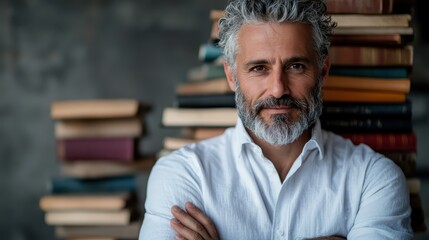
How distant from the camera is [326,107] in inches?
82.7

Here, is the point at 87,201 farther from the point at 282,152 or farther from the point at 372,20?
the point at 372,20

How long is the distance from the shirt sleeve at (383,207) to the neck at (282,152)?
0.72 feet

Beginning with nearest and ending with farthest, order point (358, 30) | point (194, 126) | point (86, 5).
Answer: point (358, 30)
point (194, 126)
point (86, 5)

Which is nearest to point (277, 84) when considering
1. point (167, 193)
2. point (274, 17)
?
point (274, 17)

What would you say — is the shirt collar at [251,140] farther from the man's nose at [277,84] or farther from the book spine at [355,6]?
the book spine at [355,6]

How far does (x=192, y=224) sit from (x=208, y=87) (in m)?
0.71

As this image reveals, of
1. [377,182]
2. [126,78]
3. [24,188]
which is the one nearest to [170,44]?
[126,78]

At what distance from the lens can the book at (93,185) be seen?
2.43m

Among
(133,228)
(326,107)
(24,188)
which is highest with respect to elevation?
(326,107)

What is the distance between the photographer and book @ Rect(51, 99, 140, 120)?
2318 millimetres

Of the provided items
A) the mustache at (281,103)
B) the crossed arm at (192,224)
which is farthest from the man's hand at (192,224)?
the mustache at (281,103)

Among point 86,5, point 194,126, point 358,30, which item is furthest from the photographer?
point 86,5

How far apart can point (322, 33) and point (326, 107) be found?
1.18 ft

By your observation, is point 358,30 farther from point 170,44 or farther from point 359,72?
point 170,44
